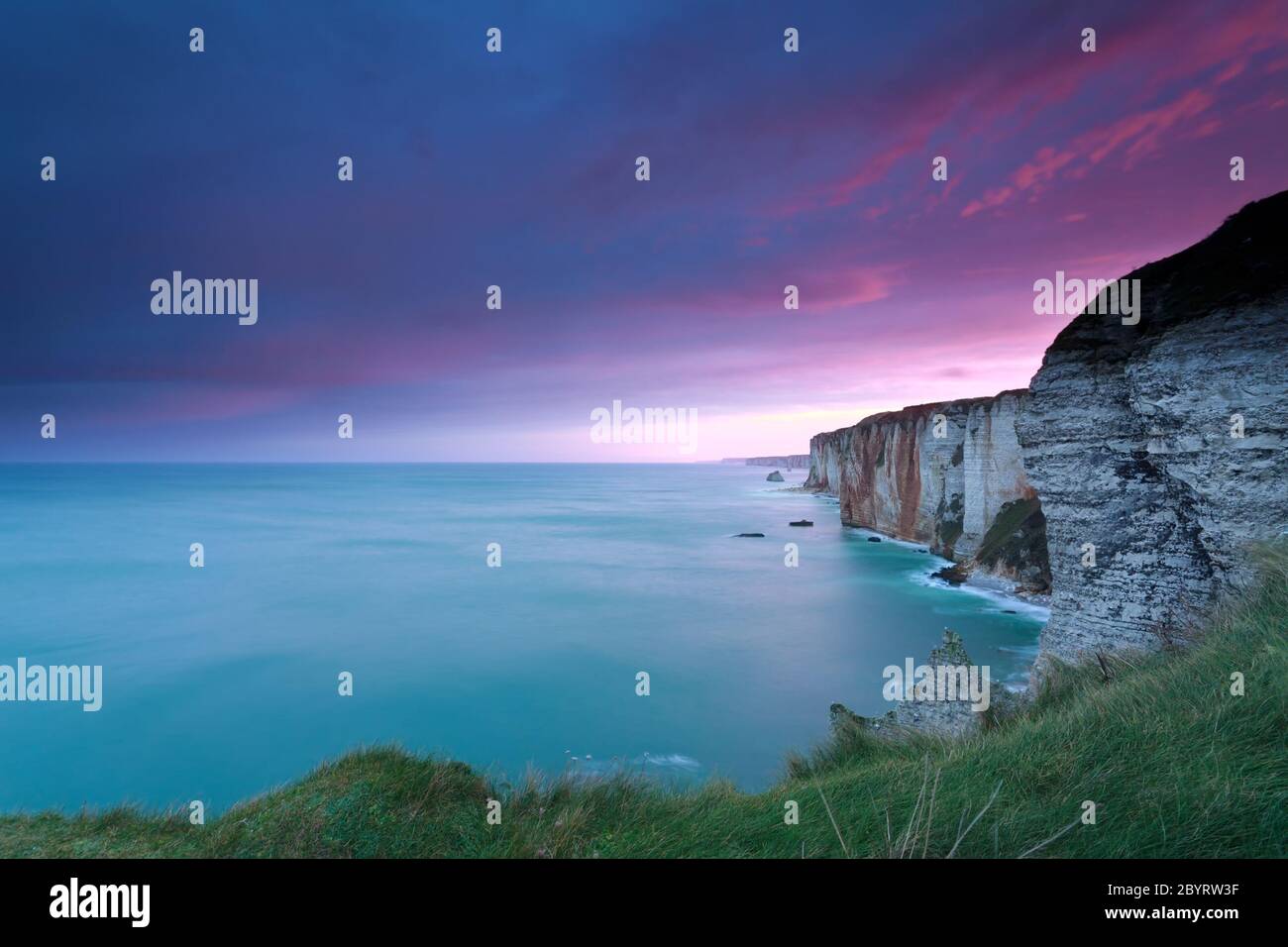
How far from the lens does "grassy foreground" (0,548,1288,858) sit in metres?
3.74

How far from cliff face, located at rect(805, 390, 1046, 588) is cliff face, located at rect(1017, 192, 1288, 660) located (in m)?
8.74

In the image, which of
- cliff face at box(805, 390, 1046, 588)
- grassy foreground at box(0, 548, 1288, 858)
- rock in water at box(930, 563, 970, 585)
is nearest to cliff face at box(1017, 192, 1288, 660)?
grassy foreground at box(0, 548, 1288, 858)

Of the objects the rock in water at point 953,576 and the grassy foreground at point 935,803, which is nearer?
the grassy foreground at point 935,803

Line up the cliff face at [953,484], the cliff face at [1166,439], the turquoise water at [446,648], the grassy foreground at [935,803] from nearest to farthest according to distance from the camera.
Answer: the grassy foreground at [935,803] → the cliff face at [1166,439] → the turquoise water at [446,648] → the cliff face at [953,484]

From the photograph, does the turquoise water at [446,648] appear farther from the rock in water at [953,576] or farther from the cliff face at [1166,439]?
the cliff face at [1166,439]

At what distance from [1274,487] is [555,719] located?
1948 cm

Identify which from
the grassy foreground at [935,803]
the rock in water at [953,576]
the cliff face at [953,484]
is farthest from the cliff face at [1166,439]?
the rock in water at [953,576]

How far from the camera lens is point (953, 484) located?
Result: 44.0 metres

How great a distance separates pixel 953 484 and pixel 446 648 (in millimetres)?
37936

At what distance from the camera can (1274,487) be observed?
8352 mm

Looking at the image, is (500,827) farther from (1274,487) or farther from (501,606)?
(501,606)

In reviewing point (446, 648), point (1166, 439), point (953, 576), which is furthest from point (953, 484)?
point (446, 648)

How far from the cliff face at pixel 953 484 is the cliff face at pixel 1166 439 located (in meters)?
8.74

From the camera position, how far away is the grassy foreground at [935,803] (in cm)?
374
